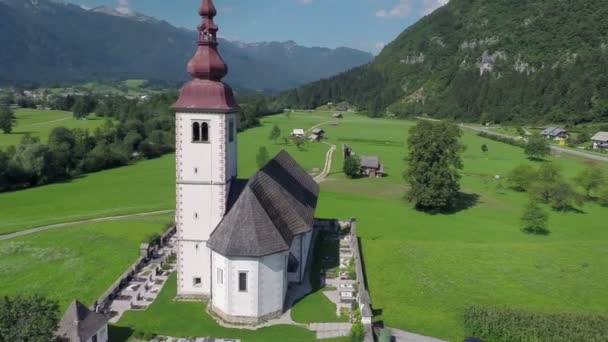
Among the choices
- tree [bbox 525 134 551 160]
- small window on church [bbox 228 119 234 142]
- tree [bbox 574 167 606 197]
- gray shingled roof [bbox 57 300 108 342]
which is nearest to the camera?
gray shingled roof [bbox 57 300 108 342]

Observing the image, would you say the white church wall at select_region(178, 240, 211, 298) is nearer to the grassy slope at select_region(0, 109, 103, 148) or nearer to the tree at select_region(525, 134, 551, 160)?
the grassy slope at select_region(0, 109, 103, 148)

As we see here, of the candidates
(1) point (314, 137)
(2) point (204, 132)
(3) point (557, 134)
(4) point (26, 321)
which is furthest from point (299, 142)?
(4) point (26, 321)

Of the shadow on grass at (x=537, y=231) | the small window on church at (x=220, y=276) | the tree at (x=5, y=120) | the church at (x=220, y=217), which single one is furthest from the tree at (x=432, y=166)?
the tree at (x=5, y=120)

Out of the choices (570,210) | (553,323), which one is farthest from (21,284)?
(570,210)

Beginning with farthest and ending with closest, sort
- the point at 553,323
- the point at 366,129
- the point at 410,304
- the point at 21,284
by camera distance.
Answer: the point at 366,129 → the point at 21,284 → the point at 410,304 → the point at 553,323

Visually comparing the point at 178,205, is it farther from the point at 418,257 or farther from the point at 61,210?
the point at 61,210

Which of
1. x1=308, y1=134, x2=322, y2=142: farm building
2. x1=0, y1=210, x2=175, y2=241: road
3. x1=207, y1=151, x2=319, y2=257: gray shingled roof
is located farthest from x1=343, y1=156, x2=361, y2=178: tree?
x1=308, y1=134, x2=322, y2=142: farm building
